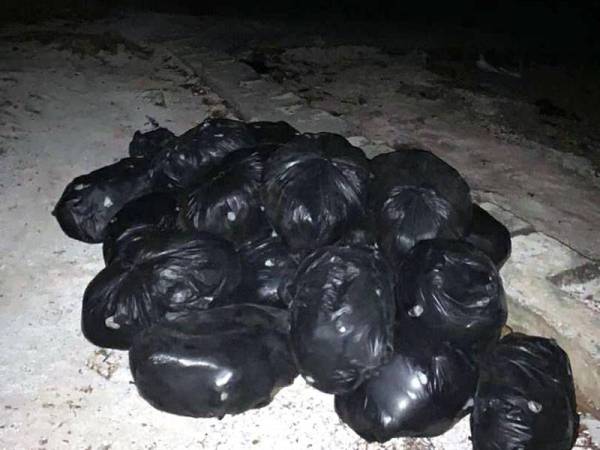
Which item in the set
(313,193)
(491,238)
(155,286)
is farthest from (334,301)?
(491,238)

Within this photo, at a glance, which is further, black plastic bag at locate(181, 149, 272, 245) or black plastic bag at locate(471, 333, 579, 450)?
black plastic bag at locate(181, 149, 272, 245)

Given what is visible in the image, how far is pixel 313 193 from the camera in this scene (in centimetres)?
254

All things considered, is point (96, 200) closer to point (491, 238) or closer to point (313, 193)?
point (313, 193)

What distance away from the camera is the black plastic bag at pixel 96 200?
3084 mm

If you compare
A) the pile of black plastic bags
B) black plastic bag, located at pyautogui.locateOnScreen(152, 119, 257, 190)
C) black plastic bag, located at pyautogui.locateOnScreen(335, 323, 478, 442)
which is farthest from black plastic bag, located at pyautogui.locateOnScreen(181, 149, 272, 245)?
black plastic bag, located at pyautogui.locateOnScreen(335, 323, 478, 442)

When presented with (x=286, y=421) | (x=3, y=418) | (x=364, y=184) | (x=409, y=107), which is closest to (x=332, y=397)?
(x=286, y=421)

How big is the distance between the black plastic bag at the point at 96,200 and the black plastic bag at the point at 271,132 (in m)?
0.63

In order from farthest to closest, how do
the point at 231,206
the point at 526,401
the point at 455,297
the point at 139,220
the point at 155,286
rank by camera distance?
1. the point at 139,220
2. the point at 231,206
3. the point at 155,286
4. the point at 455,297
5. the point at 526,401

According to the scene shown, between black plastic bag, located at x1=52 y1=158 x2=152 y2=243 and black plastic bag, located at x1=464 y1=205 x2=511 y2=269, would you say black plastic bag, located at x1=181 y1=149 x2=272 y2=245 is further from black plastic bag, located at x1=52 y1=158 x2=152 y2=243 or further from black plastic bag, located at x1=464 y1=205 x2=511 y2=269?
black plastic bag, located at x1=464 y1=205 x2=511 y2=269

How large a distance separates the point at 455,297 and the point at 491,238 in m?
0.59

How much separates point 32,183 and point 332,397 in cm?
221

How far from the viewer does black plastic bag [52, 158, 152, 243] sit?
10.1 feet

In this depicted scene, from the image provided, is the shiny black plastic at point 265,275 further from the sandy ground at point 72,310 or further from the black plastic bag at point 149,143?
the black plastic bag at point 149,143

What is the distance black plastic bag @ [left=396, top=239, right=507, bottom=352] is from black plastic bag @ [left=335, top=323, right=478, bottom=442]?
2.6 inches
